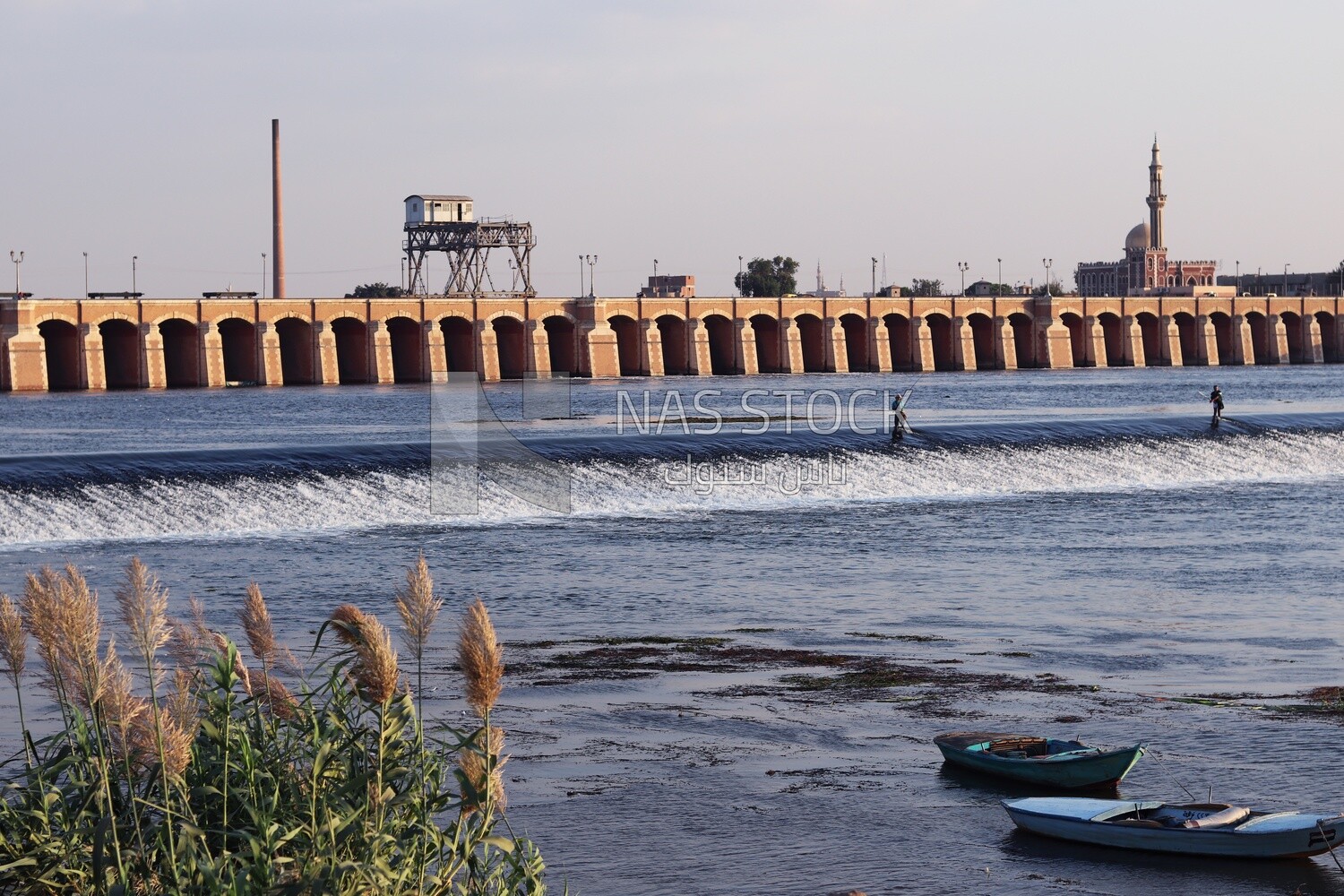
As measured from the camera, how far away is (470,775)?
661 cm

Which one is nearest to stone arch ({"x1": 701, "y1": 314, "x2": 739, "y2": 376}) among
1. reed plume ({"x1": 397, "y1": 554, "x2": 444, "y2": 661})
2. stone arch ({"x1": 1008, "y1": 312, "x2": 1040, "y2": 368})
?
stone arch ({"x1": 1008, "y1": 312, "x2": 1040, "y2": 368})

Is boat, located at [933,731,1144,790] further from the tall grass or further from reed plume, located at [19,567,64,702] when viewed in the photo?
reed plume, located at [19,567,64,702]

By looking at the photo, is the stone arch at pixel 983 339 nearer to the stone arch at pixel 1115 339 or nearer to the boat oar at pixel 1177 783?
the stone arch at pixel 1115 339

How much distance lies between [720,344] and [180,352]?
39.2 meters

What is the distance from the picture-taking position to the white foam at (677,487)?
3556cm

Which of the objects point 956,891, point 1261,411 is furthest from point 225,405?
point 956,891

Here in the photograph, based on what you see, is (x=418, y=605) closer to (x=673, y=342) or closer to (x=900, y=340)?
(x=673, y=342)

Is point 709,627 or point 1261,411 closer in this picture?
point 709,627

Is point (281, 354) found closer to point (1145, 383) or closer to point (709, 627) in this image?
point (1145, 383)

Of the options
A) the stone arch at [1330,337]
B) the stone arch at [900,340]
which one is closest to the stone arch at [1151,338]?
the stone arch at [1330,337]

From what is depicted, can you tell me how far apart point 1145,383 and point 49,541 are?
81889 millimetres

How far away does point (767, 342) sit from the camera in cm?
12012

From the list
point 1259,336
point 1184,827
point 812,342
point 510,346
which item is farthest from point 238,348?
point 1184,827

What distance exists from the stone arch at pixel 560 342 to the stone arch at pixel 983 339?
32.9 metres
